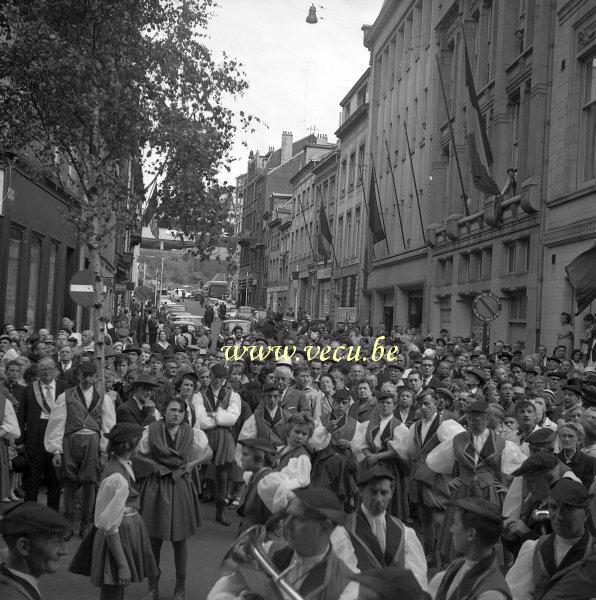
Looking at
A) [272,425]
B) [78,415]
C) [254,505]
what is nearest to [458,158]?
[272,425]

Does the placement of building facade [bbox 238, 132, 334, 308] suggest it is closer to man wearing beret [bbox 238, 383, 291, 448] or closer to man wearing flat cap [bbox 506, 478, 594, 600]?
man wearing beret [bbox 238, 383, 291, 448]

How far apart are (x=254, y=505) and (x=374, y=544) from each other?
3.11 ft

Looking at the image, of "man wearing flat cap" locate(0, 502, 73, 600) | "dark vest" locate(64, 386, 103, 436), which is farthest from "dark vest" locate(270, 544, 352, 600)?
"dark vest" locate(64, 386, 103, 436)

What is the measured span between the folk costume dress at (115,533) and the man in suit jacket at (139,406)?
8.55 ft

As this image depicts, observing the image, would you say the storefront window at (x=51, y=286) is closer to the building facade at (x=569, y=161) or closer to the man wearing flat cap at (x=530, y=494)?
the building facade at (x=569, y=161)

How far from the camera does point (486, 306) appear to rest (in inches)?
647

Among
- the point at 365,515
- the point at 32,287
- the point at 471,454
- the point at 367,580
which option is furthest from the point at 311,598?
the point at 32,287

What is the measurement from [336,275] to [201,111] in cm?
3824

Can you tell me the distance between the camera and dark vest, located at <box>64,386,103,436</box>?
28.0 feet

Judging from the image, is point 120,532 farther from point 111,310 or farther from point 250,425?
point 111,310

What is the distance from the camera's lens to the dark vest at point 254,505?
4973 millimetres

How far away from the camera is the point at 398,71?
4181 centimetres

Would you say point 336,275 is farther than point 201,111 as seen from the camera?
Yes

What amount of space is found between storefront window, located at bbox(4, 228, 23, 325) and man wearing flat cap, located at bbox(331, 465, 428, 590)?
1570cm
